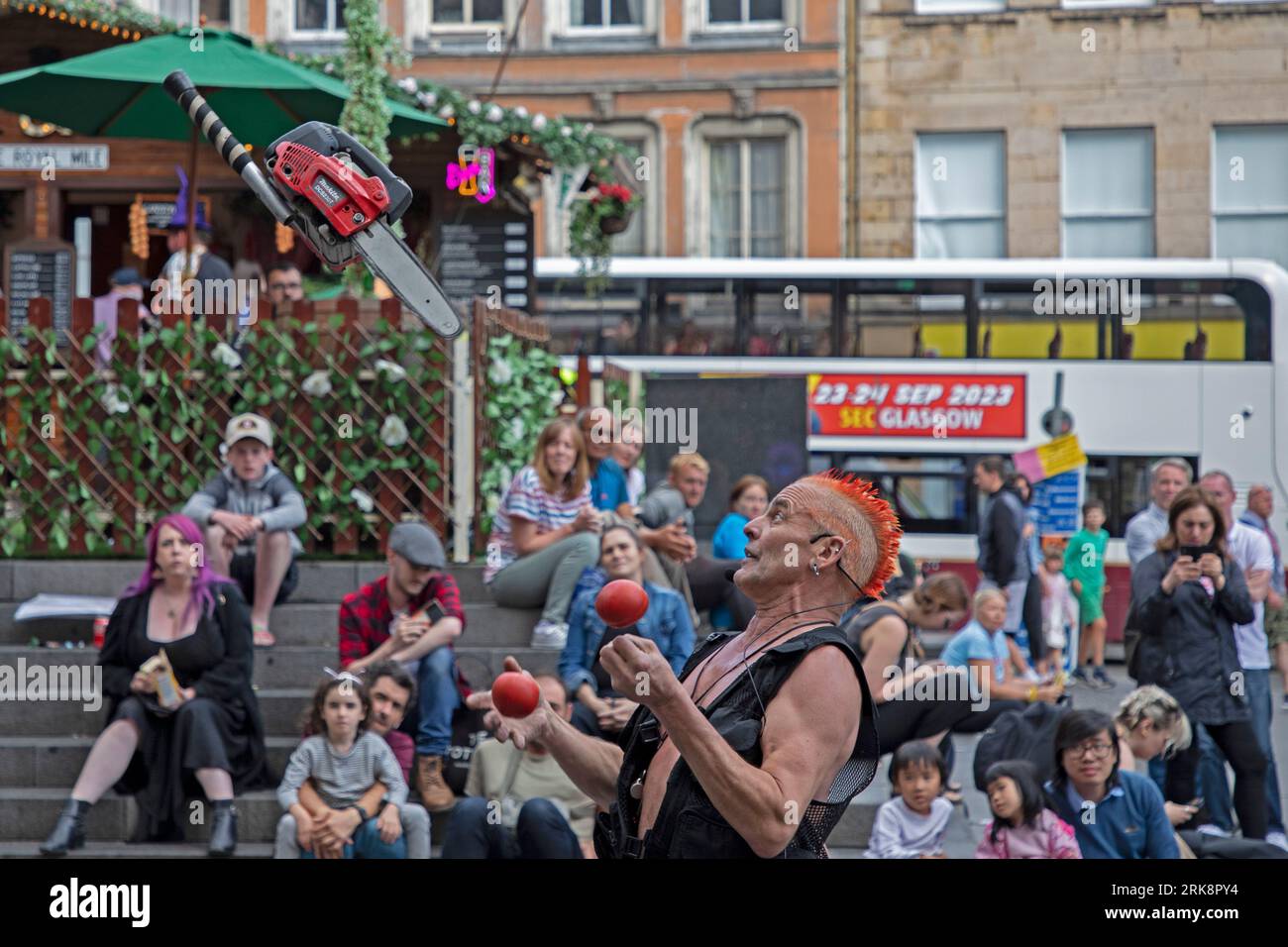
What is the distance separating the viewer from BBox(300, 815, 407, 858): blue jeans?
7879 mm

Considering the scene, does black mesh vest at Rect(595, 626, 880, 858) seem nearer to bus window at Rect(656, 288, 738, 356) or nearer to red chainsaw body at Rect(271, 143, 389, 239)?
red chainsaw body at Rect(271, 143, 389, 239)

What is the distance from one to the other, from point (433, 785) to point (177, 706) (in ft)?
3.93

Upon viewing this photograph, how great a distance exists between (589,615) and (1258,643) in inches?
134

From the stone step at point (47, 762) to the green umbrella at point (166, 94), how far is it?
11.7 feet

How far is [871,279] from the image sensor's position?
71.1ft

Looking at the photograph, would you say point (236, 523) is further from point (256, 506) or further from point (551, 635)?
point (551, 635)

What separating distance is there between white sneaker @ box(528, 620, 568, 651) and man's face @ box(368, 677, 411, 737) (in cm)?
137

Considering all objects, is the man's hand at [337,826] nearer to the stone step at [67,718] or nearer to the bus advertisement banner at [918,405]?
the stone step at [67,718]

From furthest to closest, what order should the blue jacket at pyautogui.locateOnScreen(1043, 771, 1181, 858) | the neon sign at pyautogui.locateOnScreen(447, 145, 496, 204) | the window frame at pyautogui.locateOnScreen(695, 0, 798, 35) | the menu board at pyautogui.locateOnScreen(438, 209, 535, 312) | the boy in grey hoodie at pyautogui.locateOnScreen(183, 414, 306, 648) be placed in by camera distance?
the window frame at pyautogui.locateOnScreen(695, 0, 798, 35) → the menu board at pyautogui.locateOnScreen(438, 209, 535, 312) → the neon sign at pyautogui.locateOnScreen(447, 145, 496, 204) → the boy in grey hoodie at pyautogui.locateOnScreen(183, 414, 306, 648) → the blue jacket at pyautogui.locateOnScreen(1043, 771, 1181, 858)

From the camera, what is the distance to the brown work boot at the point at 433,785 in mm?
8461

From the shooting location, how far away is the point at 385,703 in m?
8.30

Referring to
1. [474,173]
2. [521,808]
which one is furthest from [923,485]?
[521,808]

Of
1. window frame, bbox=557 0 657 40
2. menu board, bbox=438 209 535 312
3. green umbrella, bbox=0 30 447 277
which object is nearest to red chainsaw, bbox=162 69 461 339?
green umbrella, bbox=0 30 447 277

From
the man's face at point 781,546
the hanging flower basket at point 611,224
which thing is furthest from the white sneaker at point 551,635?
the hanging flower basket at point 611,224
